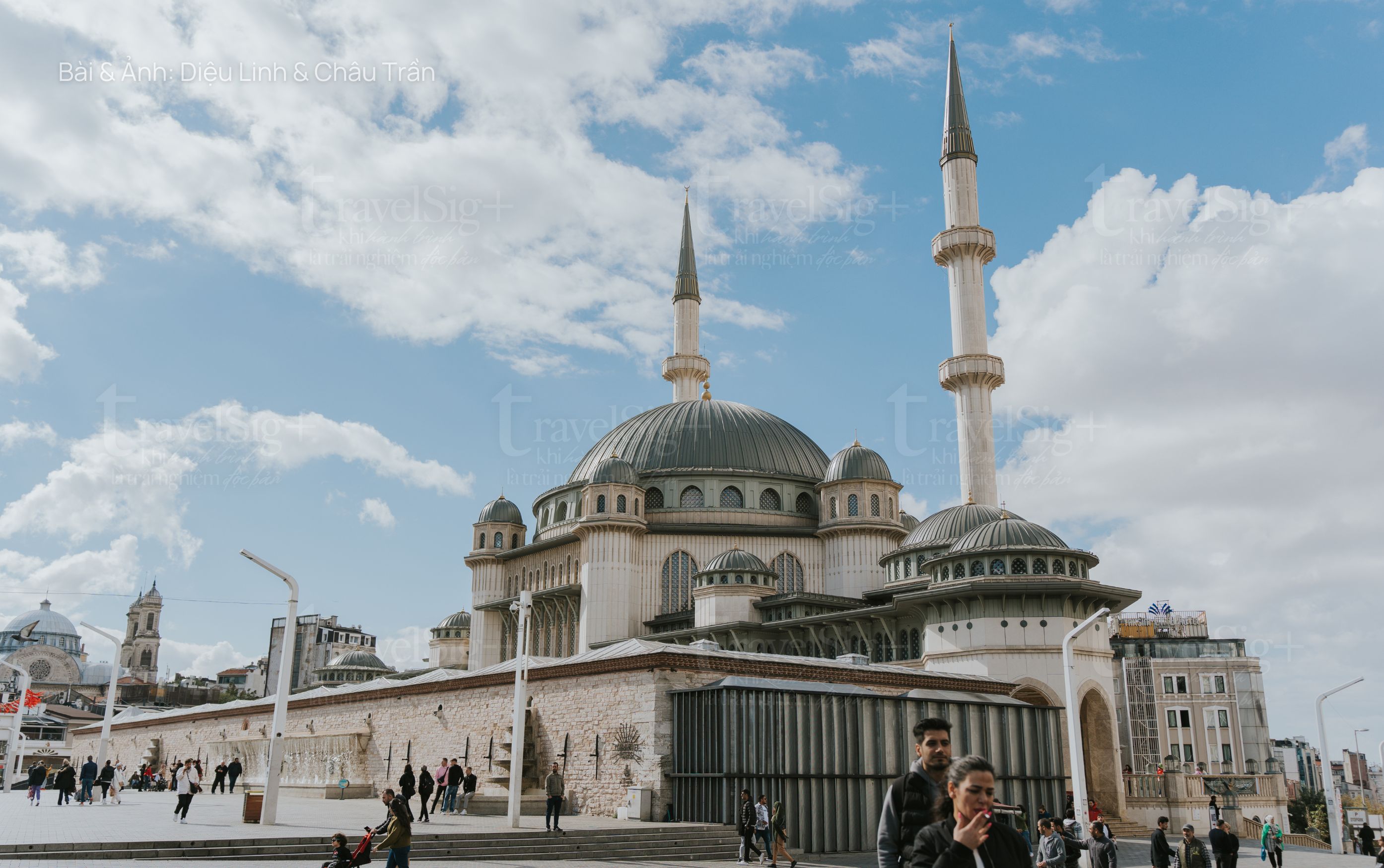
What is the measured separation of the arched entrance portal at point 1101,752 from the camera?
33438 millimetres

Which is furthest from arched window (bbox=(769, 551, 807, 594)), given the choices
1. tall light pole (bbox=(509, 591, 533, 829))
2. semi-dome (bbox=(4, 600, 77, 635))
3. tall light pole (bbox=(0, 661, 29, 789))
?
semi-dome (bbox=(4, 600, 77, 635))

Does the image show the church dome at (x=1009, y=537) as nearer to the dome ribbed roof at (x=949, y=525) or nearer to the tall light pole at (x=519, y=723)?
the dome ribbed roof at (x=949, y=525)

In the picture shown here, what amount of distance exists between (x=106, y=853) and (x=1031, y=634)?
26.2 meters

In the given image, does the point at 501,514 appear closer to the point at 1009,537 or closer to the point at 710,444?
the point at 710,444

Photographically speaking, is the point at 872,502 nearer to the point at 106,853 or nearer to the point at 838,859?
the point at 838,859

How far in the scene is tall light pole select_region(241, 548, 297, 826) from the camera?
66.6 ft

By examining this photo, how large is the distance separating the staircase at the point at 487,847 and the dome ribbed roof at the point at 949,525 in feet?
70.6

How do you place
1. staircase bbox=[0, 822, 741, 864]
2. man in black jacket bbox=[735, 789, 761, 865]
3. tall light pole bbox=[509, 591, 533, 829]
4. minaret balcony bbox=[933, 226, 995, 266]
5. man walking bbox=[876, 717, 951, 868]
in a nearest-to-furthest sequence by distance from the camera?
man walking bbox=[876, 717, 951, 868] → staircase bbox=[0, 822, 741, 864] → man in black jacket bbox=[735, 789, 761, 865] → tall light pole bbox=[509, 591, 533, 829] → minaret balcony bbox=[933, 226, 995, 266]

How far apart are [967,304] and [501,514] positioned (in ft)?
90.7

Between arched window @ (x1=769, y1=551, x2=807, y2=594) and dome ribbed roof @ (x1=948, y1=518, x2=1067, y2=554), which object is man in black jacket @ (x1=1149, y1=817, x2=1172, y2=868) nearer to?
dome ribbed roof @ (x1=948, y1=518, x2=1067, y2=554)

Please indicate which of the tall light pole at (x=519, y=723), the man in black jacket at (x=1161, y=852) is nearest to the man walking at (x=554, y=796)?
the tall light pole at (x=519, y=723)

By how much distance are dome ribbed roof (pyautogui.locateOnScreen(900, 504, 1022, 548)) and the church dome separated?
A: 4.48m

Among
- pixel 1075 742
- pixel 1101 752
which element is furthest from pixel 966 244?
pixel 1075 742

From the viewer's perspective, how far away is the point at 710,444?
54531 millimetres
